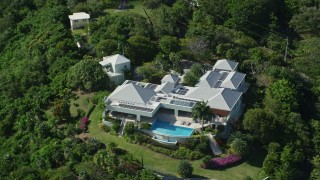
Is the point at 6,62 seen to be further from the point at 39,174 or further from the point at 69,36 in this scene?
the point at 39,174

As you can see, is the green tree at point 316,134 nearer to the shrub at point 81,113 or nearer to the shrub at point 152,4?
the shrub at point 81,113

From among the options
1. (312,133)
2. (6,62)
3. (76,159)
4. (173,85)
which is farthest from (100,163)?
(6,62)

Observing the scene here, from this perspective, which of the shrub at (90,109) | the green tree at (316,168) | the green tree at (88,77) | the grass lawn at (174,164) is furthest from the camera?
the green tree at (88,77)

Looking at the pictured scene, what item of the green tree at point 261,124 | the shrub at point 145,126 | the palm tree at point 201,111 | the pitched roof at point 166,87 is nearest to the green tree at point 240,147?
the green tree at point 261,124

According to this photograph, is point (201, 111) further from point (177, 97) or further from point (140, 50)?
point (140, 50)

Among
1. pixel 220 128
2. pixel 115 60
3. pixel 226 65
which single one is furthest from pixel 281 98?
pixel 115 60

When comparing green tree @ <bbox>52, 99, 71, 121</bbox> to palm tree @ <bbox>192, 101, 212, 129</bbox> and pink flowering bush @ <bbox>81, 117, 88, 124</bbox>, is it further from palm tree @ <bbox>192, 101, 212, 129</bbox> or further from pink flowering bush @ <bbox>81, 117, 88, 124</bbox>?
palm tree @ <bbox>192, 101, 212, 129</bbox>

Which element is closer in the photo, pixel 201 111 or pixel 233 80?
pixel 201 111
